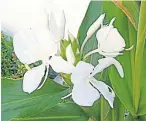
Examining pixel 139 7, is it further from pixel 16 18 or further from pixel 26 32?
pixel 16 18

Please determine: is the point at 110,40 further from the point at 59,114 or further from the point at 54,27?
the point at 59,114

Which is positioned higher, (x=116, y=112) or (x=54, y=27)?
(x=54, y=27)

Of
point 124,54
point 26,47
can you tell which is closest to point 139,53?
point 124,54

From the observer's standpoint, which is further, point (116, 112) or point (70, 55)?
point (116, 112)

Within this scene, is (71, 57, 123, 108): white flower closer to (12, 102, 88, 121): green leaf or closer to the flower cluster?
the flower cluster

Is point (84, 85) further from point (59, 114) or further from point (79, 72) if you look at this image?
point (59, 114)

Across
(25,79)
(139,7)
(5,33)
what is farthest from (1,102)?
(5,33)
